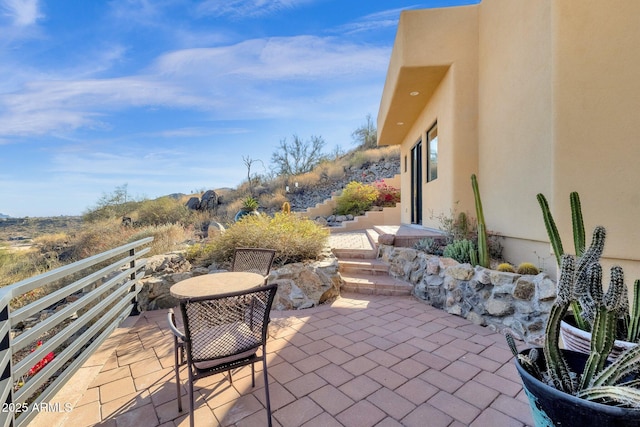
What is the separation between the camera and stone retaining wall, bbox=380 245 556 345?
9.78 feet

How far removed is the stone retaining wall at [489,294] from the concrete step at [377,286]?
0.20m

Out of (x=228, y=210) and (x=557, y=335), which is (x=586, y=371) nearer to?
(x=557, y=335)

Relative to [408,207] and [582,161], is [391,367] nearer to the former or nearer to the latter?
[582,161]

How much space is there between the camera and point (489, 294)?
11.2 ft

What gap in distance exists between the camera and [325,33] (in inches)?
302

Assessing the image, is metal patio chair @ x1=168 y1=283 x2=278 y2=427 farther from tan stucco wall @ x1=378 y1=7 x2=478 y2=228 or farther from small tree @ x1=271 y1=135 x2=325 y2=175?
small tree @ x1=271 y1=135 x2=325 y2=175

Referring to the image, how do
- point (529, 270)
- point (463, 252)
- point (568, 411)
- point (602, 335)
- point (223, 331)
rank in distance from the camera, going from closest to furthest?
1. point (568, 411)
2. point (602, 335)
3. point (223, 331)
4. point (529, 270)
5. point (463, 252)

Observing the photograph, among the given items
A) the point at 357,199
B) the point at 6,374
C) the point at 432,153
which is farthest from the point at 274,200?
the point at 6,374

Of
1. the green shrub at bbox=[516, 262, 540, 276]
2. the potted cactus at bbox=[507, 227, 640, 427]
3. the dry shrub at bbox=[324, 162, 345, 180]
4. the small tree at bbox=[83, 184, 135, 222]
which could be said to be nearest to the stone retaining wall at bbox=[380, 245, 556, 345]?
the green shrub at bbox=[516, 262, 540, 276]

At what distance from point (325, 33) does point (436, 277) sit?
7.07 metres

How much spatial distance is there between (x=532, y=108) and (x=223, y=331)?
4146mm

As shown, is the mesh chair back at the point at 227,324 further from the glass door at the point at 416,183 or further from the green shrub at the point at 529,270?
the glass door at the point at 416,183

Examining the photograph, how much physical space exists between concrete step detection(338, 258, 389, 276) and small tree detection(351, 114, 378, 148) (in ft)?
59.9

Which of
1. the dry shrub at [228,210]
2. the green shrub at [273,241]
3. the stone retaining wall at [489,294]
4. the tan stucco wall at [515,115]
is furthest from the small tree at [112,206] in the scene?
the tan stucco wall at [515,115]
